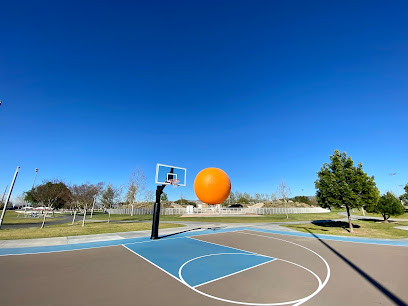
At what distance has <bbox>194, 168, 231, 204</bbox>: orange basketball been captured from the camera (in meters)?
7.06

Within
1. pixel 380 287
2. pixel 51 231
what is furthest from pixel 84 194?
pixel 380 287

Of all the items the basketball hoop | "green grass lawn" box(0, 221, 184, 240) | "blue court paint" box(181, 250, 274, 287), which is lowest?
"blue court paint" box(181, 250, 274, 287)

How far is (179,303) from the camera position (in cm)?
511

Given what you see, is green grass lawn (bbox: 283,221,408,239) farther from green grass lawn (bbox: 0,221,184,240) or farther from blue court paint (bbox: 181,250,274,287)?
green grass lawn (bbox: 0,221,184,240)

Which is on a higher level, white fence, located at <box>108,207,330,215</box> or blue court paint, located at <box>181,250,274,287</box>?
white fence, located at <box>108,207,330,215</box>

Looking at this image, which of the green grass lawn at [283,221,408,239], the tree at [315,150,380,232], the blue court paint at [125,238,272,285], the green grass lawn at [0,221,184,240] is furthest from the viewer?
the tree at [315,150,380,232]

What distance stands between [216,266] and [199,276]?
59.5 inches

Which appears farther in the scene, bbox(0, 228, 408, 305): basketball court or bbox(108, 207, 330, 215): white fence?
bbox(108, 207, 330, 215): white fence

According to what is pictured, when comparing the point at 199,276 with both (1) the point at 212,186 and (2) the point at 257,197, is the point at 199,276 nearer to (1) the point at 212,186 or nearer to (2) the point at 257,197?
(1) the point at 212,186

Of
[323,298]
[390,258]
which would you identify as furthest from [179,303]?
[390,258]

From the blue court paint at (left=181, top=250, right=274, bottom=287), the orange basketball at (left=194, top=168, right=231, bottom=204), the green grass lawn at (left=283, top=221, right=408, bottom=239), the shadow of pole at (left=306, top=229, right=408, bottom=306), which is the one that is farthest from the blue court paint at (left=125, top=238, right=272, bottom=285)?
the green grass lawn at (left=283, top=221, right=408, bottom=239)

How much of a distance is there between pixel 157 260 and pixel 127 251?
9.49ft

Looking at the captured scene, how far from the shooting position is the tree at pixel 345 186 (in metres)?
19.0

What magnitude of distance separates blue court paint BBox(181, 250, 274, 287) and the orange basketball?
2.83 meters
